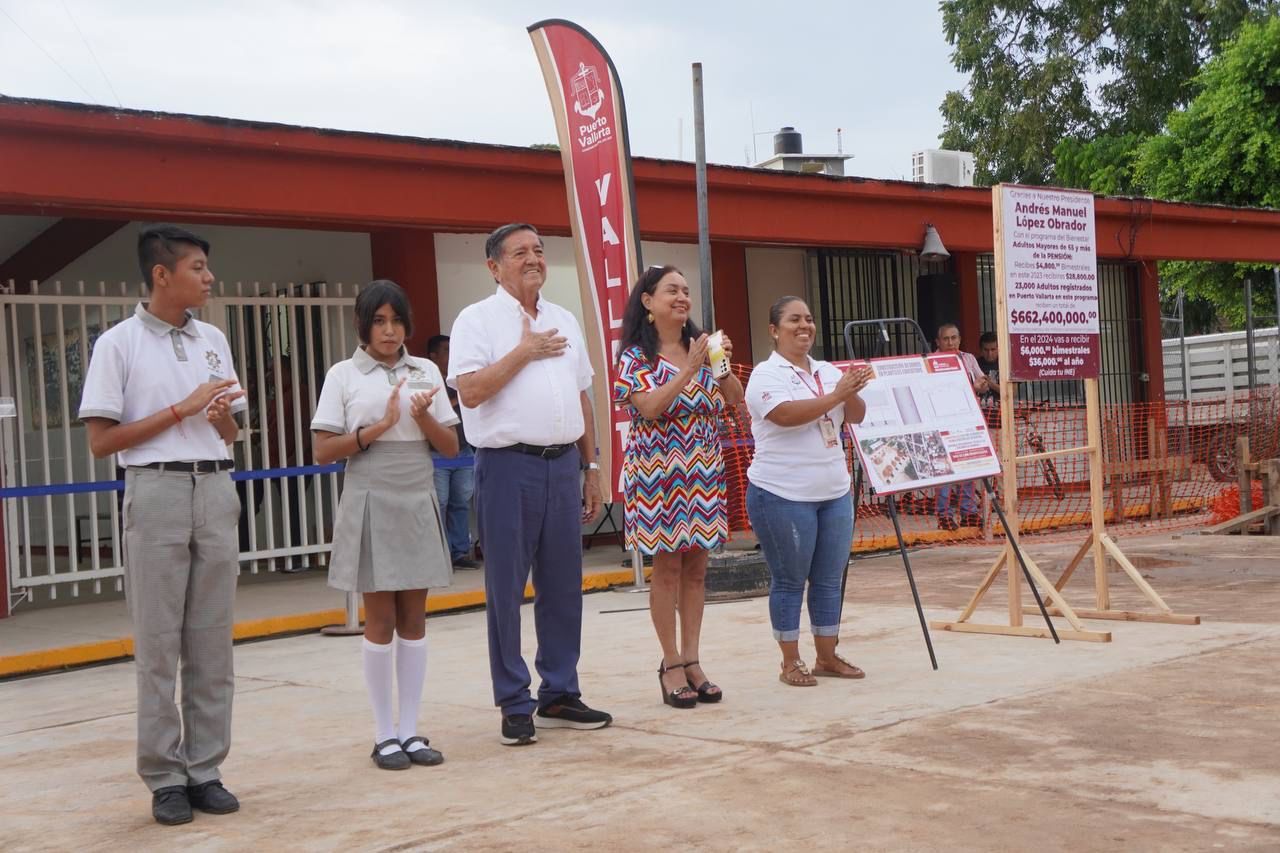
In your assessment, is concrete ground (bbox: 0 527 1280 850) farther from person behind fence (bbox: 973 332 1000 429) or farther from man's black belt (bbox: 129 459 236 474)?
person behind fence (bbox: 973 332 1000 429)

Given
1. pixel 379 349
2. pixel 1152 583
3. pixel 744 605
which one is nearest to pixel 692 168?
pixel 744 605

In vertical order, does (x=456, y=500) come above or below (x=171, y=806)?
above

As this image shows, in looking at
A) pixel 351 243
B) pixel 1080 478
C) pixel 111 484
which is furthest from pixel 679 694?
pixel 1080 478

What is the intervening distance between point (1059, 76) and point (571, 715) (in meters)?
31.9

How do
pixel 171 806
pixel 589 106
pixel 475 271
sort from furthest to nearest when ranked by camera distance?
pixel 475 271, pixel 589 106, pixel 171 806

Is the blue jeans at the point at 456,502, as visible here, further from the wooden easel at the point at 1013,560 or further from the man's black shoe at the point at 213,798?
the man's black shoe at the point at 213,798

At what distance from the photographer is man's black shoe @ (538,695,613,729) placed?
5.28 metres

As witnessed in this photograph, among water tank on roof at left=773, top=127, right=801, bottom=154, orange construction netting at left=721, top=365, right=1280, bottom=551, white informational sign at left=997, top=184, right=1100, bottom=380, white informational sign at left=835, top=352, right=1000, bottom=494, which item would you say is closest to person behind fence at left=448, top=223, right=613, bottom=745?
white informational sign at left=835, top=352, right=1000, bottom=494

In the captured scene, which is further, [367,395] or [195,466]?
[367,395]

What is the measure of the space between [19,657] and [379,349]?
3.88 m

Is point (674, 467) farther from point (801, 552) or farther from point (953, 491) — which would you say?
point (953, 491)

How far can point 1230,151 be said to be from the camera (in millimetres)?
25250

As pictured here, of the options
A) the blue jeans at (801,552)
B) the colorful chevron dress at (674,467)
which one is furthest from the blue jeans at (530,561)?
the blue jeans at (801,552)

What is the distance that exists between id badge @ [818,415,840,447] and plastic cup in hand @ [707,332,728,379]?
2.32 feet
